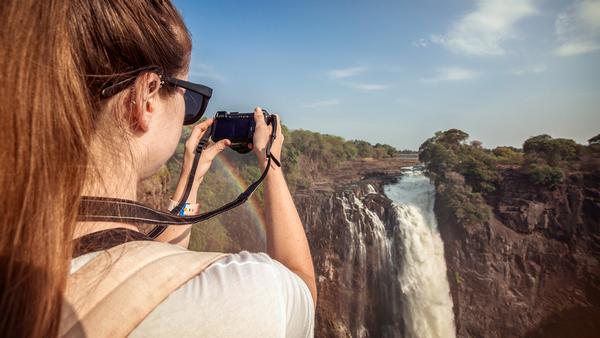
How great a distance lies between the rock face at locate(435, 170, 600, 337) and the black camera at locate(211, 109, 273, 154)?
10.0m

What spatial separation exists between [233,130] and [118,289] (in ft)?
4.19

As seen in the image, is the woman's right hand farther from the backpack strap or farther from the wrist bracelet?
the backpack strap

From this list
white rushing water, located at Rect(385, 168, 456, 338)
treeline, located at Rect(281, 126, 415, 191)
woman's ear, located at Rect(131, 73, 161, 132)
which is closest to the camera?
woman's ear, located at Rect(131, 73, 161, 132)

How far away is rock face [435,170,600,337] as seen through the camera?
8750 millimetres

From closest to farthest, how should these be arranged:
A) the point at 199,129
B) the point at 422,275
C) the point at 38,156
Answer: the point at 38,156 < the point at 199,129 < the point at 422,275

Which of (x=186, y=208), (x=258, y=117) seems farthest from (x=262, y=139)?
(x=186, y=208)

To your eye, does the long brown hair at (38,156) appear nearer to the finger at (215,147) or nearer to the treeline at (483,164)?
the finger at (215,147)

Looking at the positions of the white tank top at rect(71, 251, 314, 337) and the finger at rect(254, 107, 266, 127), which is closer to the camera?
the white tank top at rect(71, 251, 314, 337)

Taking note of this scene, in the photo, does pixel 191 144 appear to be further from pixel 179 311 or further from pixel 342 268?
pixel 342 268

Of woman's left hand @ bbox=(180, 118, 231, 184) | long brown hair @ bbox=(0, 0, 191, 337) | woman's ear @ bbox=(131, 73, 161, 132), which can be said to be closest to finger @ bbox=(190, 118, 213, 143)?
woman's left hand @ bbox=(180, 118, 231, 184)

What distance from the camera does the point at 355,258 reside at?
1088 centimetres

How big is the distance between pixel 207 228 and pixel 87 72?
11796 millimetres

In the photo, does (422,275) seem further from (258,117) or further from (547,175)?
(258,117)

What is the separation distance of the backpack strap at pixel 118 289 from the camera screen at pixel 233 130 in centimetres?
116
